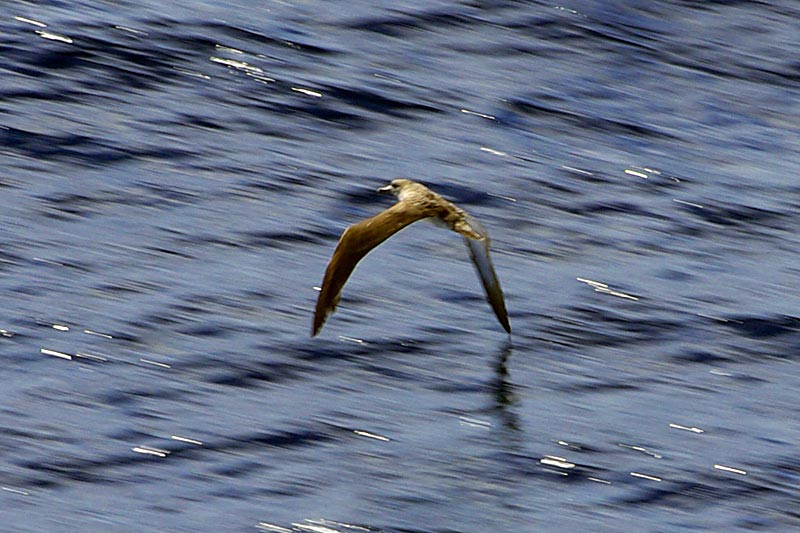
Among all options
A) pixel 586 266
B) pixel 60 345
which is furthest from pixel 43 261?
pixel 586 266

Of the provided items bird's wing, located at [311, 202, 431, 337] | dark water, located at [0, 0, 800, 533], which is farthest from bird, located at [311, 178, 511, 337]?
dark water, located at [0, 0, 800, 533]

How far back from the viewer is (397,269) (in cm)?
1106

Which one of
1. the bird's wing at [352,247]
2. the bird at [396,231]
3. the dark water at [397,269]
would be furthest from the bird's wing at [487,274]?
the bird's wing at [352,247]

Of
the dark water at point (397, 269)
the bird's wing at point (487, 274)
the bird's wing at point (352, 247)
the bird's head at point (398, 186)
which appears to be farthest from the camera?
the bird's head at point (398, 186)

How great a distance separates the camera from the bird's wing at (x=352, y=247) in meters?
9.55

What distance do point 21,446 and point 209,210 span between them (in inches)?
133

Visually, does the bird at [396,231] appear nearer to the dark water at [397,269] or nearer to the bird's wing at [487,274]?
the bird's wing at [487,274]

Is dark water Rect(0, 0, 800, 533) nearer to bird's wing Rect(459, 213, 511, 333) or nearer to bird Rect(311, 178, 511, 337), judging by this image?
bird's wing Rect(459, 213, 511, 333)

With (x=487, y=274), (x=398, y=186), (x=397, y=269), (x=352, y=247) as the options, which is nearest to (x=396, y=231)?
(x=352, y=247)

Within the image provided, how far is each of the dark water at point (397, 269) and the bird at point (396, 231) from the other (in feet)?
0.96

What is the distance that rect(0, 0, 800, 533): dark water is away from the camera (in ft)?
28.1

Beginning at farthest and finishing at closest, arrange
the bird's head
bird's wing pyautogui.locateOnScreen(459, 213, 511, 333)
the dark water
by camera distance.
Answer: the bird's head → bird's wing pyautogui.locateOnScreen(459, 213, 511, 333) → the dark water

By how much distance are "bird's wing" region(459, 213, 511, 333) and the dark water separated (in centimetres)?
18

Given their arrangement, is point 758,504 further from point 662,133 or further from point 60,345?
point 662,133
